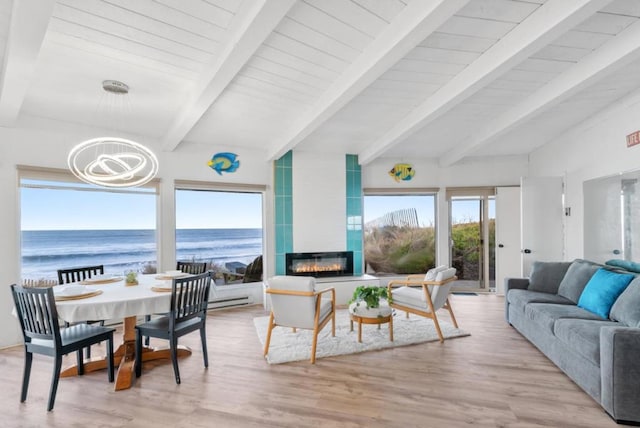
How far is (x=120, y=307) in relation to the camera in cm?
278

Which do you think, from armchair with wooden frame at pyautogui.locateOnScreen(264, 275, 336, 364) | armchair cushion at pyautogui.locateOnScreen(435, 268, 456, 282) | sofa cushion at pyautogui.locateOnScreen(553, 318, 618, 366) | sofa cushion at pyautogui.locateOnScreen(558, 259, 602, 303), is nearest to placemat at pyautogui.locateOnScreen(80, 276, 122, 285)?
armchair with wooden frame at pyautogui.locateOnScreen(264, 275, 336, 364)

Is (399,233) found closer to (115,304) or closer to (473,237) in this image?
(473,237)

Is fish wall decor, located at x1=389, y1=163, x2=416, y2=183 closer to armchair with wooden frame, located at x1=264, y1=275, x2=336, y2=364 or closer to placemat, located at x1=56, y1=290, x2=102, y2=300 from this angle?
armchair with wooden frame, located at x1=264, y1=275, x2=336, y2=364

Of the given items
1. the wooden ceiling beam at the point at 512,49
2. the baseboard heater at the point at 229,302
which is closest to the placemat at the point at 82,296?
the baseboard heater at the point at 229,302

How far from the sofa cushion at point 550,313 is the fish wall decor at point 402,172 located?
127 inches

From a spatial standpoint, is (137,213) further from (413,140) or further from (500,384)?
(500,384)

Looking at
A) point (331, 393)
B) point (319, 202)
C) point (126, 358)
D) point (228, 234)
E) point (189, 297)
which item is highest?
point (319, 202)

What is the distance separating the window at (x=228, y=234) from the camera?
220 inches

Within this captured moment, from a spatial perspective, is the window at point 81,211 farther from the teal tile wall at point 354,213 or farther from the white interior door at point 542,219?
the white interior door at point 542,219

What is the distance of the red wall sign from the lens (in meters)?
3.65

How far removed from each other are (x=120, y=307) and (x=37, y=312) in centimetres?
53

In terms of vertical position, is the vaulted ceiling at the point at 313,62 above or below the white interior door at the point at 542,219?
above

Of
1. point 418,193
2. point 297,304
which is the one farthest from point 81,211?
point 418,193

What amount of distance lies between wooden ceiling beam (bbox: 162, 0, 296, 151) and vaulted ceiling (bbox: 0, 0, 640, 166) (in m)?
0.01
